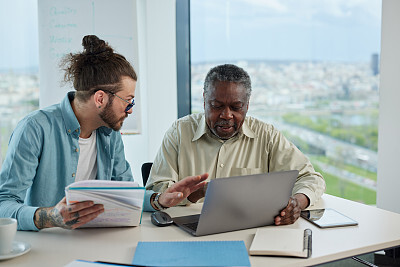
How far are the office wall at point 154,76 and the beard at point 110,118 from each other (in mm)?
1530

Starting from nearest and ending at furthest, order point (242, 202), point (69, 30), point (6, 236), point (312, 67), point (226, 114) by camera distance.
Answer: point (6, 236), point (242, 202), point (226, 114), point (69, 30), point (312, 67)

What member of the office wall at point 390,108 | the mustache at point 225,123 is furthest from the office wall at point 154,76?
the office wall at point 390,108

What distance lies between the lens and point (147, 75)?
3.55 m

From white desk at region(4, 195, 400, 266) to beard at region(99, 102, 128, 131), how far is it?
46 centimetres

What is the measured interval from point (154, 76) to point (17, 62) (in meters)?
1.05

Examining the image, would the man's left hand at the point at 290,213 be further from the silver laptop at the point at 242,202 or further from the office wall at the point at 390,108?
the office wall at the point at 390,108

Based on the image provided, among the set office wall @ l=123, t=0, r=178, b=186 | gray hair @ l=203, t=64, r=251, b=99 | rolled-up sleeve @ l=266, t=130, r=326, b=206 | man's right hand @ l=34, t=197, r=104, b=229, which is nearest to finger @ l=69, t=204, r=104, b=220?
man's right hand @ l=34, t=197, r=104, b=229

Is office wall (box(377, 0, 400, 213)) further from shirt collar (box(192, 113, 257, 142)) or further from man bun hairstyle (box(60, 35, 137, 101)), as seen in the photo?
man bun hairstyle (box(60, 35, 137, 101))

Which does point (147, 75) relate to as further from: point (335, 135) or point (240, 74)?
point (335, 135)

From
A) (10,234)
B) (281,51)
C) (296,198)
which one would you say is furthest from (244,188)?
(281,51)

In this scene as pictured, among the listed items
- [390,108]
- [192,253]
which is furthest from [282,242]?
[390,108]

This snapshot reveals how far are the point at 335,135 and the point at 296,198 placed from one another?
2229mm

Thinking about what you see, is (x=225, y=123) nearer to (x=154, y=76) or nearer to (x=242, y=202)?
(x=242, y=202)

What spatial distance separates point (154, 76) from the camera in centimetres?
356
